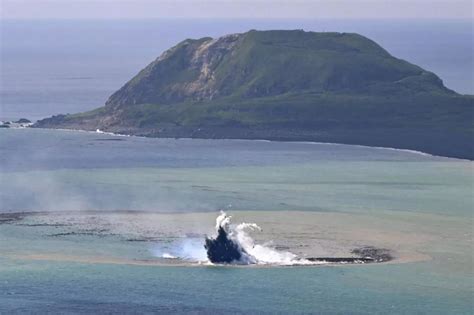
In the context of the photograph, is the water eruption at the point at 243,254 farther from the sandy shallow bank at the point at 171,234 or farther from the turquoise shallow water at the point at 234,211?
the turquoise shallow water at the point at 234,211

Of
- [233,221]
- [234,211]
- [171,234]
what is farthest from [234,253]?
[234,211]

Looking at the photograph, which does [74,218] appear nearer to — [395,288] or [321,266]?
[321,266]

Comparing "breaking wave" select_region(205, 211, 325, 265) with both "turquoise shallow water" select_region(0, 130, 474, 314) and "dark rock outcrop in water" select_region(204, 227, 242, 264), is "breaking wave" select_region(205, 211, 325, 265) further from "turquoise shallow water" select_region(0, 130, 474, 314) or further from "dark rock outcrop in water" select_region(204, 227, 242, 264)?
"turquoise shallow water" select_region(0, 130, 474, 314)

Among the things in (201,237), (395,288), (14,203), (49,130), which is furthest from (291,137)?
(395,288)

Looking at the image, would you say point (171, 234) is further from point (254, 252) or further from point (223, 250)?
point (223, 250)

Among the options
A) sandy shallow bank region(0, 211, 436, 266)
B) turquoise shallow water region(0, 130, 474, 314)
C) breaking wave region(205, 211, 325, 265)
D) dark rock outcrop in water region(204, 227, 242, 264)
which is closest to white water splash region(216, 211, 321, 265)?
breaking wave region(205, 211, 325, 265)

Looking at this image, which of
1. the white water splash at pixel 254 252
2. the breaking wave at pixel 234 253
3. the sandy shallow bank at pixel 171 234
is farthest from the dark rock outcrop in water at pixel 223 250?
the sandy shallow bank at pixel 171 234
